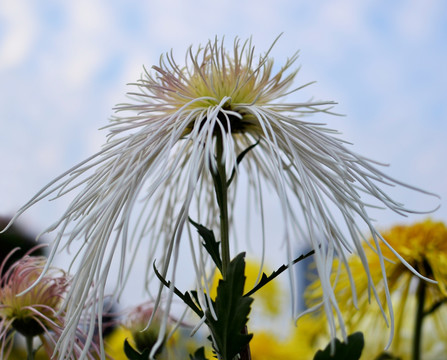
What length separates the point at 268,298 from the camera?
1915 millimetres

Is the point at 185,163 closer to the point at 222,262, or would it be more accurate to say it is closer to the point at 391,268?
the point at 222,262

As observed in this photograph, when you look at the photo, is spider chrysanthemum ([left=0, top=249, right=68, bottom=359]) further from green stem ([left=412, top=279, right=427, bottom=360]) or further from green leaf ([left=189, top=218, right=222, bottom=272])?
green stem ([left=412, top=279, right=427, bottom=360])

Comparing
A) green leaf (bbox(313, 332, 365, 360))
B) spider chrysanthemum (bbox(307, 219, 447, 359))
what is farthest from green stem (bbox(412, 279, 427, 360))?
green leaf (bbox(313, 332, 365, 360))

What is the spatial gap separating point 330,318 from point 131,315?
0.53m

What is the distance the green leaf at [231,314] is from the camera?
49 cm

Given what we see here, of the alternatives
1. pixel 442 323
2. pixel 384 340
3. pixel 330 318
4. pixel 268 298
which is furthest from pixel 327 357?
pixel 268 298

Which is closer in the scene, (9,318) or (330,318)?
(330,318)

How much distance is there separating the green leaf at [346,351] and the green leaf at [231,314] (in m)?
0.07

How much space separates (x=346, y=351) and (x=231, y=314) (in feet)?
0.36

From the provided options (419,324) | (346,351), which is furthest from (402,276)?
(346,351)

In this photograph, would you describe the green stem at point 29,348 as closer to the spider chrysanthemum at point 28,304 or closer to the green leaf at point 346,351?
the spider chrysanthemum at point 28,304

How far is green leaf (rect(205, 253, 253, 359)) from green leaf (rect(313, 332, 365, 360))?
7 centimetres

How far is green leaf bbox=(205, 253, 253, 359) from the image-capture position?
49 cm

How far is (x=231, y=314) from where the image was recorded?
50 cm
